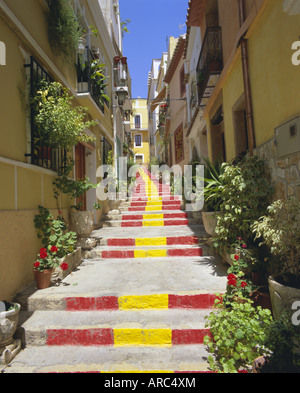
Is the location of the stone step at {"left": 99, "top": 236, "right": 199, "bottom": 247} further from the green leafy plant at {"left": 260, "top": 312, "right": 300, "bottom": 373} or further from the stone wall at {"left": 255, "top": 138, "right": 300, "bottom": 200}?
the green leafy plant at {"left": 260, "top": 312, "right": 300, "bottom": 373}

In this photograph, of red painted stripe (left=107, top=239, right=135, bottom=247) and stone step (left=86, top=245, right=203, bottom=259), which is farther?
red painted stripe (left=107, top=239, right=135, bottom=247)

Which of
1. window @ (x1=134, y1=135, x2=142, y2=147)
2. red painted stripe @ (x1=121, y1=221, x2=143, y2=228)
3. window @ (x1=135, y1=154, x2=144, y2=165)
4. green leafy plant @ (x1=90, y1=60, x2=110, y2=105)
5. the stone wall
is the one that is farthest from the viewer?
window @ (x1=134, y1=135, x2=142, y2=147)

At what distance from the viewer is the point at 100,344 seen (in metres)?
2.77

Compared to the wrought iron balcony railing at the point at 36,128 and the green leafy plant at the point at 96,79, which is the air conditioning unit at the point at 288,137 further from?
the green leafy plant at the point at 96,79

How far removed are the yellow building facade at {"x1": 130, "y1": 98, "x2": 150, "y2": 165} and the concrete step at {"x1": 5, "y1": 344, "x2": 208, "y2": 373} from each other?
32.3 m

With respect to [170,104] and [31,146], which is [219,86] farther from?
[170,104]

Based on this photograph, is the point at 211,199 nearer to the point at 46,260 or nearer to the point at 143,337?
the point at 143,337

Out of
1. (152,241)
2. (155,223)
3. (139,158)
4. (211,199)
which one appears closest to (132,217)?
(155,223)

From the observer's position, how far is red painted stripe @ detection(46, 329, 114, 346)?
2.77 meters

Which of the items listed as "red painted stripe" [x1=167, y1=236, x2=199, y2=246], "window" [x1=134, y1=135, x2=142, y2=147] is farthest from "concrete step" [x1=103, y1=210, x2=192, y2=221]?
"window" [x1=134, y1=135, x2=142, y2=147]

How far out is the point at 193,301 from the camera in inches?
125

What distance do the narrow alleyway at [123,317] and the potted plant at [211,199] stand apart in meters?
0.70

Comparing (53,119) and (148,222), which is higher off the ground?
(53,119)

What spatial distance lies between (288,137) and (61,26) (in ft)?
14.1
